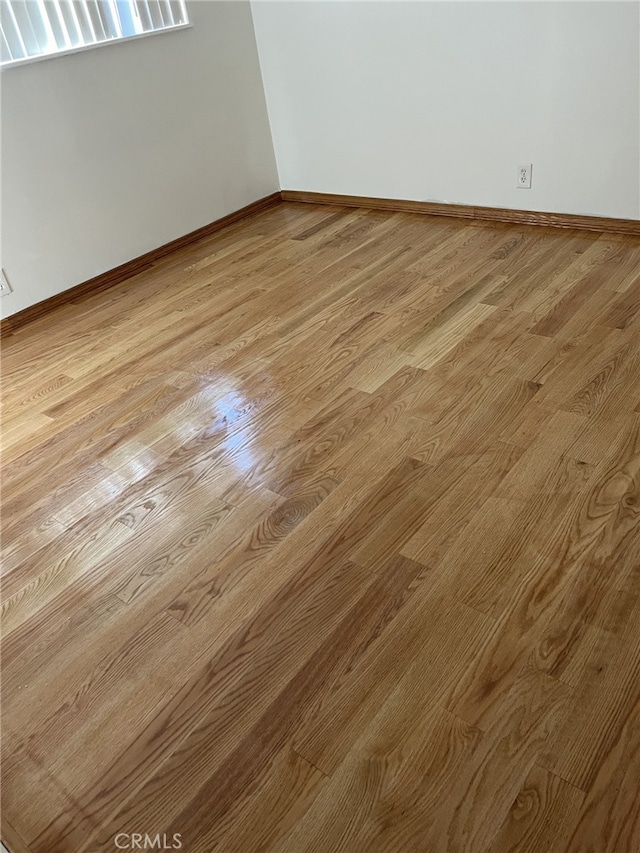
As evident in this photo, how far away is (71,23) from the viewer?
8.86 feet

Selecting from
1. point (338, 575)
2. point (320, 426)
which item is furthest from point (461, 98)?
point (338, 575)

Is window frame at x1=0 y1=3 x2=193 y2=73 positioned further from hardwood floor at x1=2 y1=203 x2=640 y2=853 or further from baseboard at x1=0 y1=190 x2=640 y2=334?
hardwood floor at x1=2 y1=203 x2=640 y2=853

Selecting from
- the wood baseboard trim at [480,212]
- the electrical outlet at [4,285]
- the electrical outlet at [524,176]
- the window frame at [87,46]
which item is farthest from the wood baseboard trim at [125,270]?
the electrical outlet at [524,176]

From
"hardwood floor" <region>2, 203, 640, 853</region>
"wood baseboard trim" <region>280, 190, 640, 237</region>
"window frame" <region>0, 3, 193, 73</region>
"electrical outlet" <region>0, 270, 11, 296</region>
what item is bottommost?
"hardwood floor" <region>2, 203, 640, 853</region>

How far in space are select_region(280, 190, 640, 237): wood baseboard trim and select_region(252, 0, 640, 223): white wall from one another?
0.03 meters

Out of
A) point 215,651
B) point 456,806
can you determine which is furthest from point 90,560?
point 456,806

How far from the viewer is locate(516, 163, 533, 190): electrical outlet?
2900 mm

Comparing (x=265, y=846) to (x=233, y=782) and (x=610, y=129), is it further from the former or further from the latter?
(x=610, y=129)

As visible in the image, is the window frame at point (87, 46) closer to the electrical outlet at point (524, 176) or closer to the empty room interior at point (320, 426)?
the empty room interior at point (320, 426)

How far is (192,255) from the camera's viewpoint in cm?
333

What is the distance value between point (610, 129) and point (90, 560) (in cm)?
251
